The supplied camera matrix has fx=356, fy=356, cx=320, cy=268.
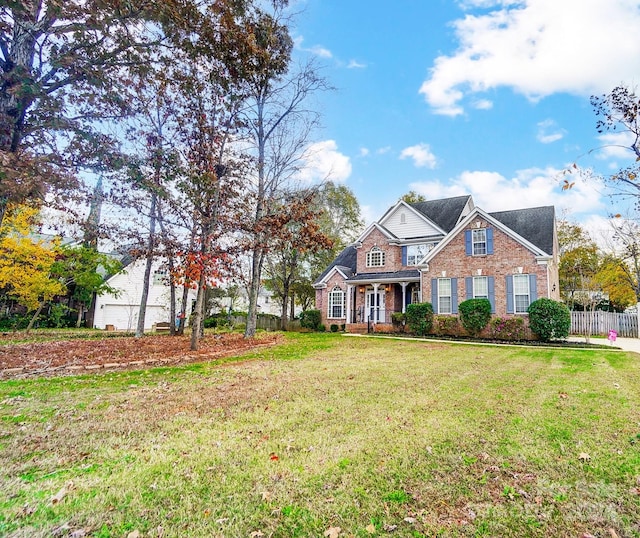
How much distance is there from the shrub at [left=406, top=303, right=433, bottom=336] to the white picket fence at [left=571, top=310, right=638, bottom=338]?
9.18 m

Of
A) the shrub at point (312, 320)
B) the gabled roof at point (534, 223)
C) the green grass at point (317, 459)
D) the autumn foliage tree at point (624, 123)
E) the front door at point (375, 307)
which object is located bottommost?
the green grass at point (317, 459)

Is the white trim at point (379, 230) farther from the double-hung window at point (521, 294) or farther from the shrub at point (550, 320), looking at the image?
the shrub at point (550, 320)

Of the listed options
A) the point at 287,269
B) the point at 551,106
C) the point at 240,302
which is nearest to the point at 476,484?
the point at 551,106

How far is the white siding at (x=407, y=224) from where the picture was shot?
2414 centimetres

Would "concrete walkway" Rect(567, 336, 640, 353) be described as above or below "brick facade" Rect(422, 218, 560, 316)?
below

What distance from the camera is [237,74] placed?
11578 mm

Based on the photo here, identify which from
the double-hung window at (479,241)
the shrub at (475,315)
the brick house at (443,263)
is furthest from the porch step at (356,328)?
the double-hung window at (479,241)

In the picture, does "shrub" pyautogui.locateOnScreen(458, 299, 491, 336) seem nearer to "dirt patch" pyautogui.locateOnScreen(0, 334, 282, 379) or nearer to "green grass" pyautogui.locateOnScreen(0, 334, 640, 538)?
"dirt patch" pyautogui.locateOnScreen(0, 334, 282, 379)

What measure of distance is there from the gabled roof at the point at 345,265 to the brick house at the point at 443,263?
8cm

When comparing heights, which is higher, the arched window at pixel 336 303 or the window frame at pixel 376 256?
the window frame at pixel 376 256

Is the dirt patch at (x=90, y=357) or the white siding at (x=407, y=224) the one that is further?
the white siding at (x=407, y=224)

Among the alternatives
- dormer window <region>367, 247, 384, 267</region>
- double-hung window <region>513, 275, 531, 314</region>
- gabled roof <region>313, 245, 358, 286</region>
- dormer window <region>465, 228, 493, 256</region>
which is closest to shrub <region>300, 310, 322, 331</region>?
gabled roof <region>313, 245, 358, 286</region>

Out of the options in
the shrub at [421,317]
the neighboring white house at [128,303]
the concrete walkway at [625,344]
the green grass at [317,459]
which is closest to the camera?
the green grass at [317,459]

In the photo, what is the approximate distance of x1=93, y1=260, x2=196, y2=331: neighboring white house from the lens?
27219mm
